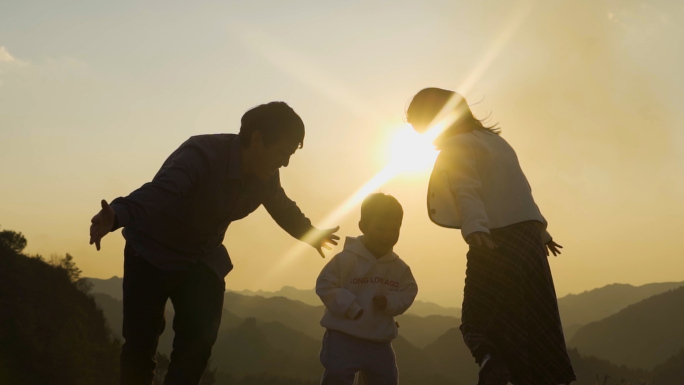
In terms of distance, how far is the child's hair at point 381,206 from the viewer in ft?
16.9

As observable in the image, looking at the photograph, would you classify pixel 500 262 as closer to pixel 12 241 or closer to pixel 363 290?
pixel 363 290

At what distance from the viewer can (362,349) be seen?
502cm

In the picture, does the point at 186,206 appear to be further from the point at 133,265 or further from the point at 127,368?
the point at 127,368

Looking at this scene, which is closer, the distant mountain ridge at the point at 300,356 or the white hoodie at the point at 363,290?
the white hoodie at the point at 363,290

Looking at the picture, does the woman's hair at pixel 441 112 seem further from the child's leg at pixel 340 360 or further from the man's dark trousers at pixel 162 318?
the man's dark trousers at pixel 162 318

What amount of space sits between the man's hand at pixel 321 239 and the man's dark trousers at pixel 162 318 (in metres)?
1.36

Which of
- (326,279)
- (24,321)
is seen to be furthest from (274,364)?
(326,279)

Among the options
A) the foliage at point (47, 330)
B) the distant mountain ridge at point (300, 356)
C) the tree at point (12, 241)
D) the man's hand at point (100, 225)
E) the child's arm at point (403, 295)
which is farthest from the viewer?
the distant mountain ridge at point (300, 356)

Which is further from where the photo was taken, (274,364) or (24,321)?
(274,364)

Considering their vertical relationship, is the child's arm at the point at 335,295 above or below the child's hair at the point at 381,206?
below

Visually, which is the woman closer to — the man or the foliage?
the man

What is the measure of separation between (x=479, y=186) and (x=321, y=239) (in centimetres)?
160

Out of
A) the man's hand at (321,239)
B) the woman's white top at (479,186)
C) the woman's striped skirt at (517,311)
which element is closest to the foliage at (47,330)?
the man's hand at (321,239)

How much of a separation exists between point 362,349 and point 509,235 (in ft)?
5.23
